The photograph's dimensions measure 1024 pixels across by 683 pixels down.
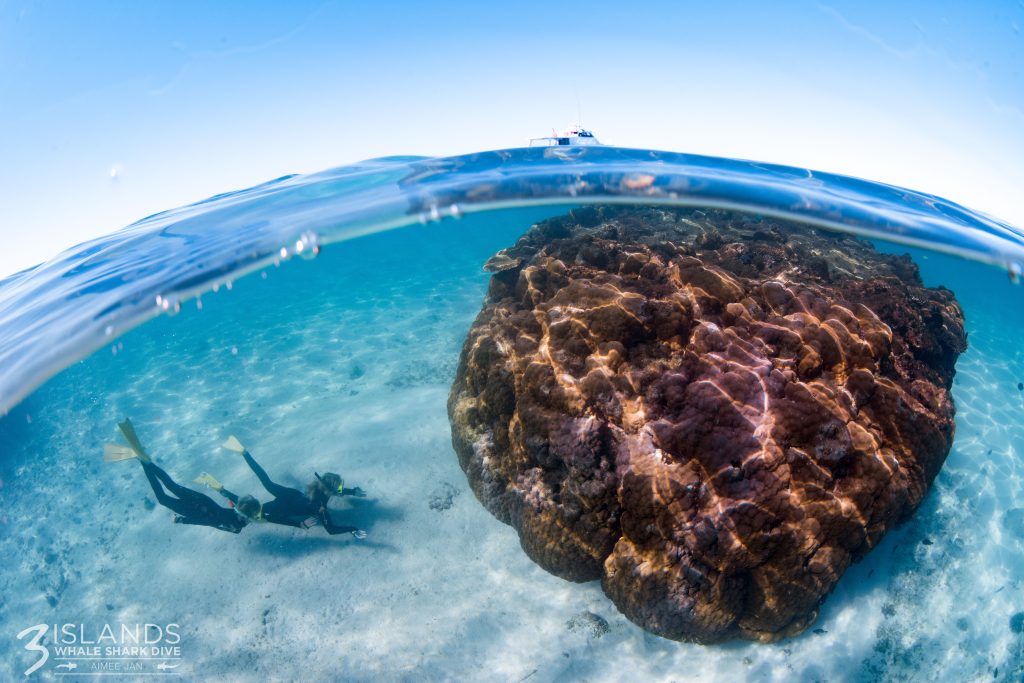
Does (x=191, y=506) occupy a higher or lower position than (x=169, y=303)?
lower

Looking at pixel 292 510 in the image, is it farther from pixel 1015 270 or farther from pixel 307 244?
pixel 1015 270

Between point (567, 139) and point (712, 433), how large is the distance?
9.30 meters

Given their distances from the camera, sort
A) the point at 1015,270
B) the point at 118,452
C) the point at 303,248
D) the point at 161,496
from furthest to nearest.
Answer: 1. the point at 1015,270
2. the point at 303,248
3. the point at 118,452
4. the point at 161,496

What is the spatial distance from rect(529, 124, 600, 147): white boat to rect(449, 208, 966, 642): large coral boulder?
6.40m

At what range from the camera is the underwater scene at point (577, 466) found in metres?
4.76

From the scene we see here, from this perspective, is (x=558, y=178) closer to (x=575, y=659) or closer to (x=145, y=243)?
(x=575, y=659)

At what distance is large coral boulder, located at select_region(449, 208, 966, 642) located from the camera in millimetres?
4582

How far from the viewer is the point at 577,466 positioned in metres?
4.92

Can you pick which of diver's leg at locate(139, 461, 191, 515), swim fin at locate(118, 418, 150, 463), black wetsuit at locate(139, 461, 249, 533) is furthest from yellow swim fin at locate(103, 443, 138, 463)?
black wetsuit at locate(139, 461, 249, 533)

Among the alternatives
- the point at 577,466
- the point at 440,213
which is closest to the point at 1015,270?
the point at 577,466

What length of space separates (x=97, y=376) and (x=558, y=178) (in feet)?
90.4

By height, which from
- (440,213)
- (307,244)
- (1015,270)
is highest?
(440,213)

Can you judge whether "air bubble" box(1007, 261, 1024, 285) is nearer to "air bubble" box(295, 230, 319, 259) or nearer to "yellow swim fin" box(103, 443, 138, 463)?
"air bubble" box(295, 230, 319, 259)

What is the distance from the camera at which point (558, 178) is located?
10.6 metres
